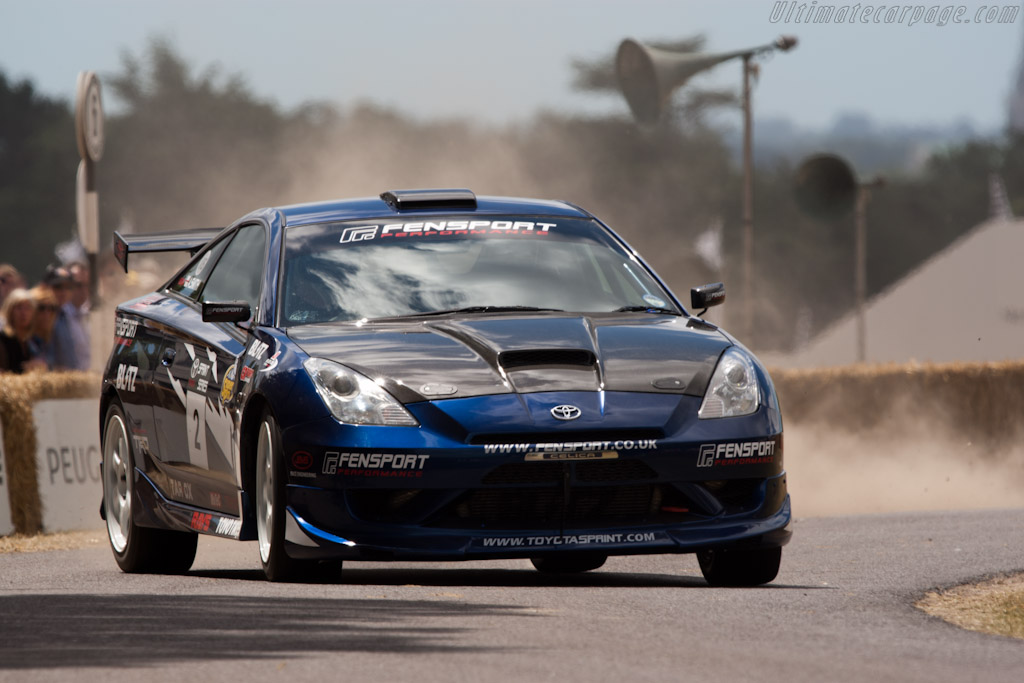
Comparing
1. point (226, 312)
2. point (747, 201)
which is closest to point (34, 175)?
point (747, 201)

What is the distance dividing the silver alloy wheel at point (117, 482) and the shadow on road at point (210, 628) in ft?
6.19

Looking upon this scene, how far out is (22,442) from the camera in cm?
1359

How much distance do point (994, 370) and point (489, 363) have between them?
12.0 meters

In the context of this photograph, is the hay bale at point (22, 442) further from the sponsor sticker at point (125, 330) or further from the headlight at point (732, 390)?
the headlight at point (732, 390)

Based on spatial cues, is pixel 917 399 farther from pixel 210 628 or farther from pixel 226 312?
pixel 210 628

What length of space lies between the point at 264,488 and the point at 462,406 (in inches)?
37.8

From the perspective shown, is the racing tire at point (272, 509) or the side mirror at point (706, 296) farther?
the side mirror at point (706, 296)

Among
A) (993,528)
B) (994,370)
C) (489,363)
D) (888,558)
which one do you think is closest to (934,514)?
(993,528)

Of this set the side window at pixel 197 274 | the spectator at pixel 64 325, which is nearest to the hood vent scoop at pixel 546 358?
the side window at pixel 197 274

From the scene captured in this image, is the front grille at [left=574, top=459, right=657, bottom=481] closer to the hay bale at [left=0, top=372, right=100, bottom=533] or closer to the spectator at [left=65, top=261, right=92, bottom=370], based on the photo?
the hay bale at [left=0, top=372, right=100, bottom=533]

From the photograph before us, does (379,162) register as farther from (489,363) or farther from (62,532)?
(489,363)

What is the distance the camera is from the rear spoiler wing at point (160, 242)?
31.6 ft

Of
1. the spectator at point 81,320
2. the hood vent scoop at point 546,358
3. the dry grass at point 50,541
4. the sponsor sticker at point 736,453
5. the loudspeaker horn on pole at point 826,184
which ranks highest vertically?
the hood vent scoop at point 546,358

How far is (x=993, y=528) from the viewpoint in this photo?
444 inches
